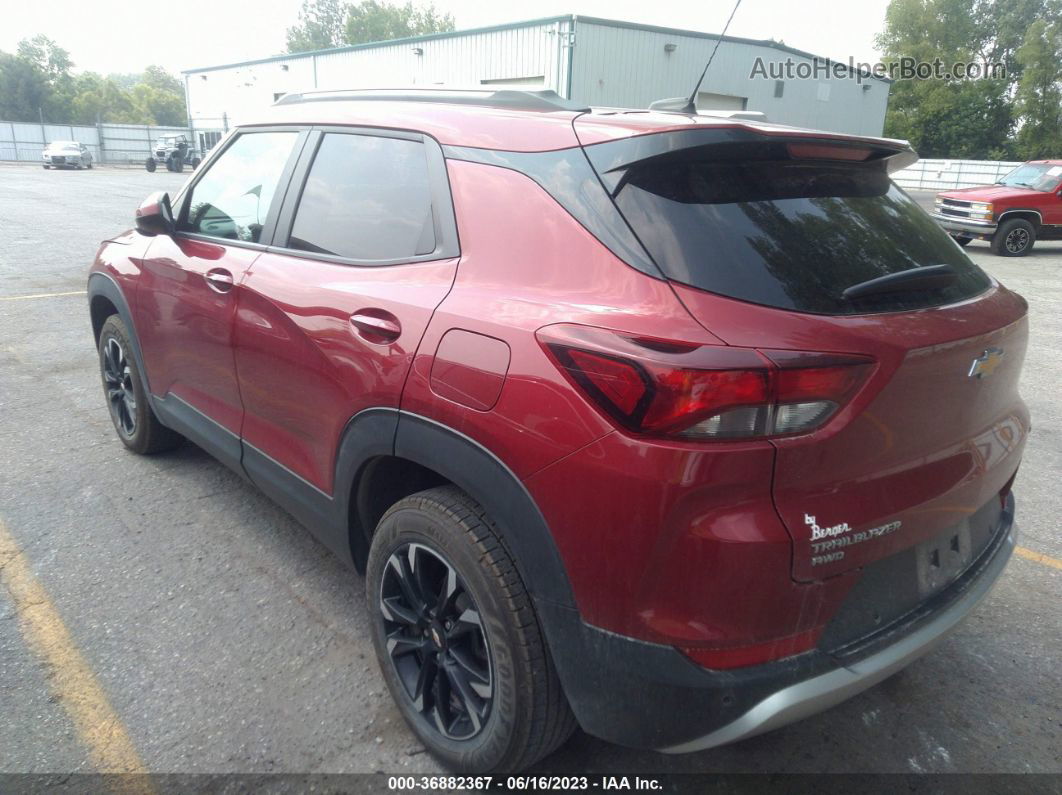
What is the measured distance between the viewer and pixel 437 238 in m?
2.32

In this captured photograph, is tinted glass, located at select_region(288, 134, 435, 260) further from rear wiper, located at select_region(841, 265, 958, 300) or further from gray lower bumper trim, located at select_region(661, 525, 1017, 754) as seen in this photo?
gray lower bumper trim, located at select_region(661, 525, 1017, 754)

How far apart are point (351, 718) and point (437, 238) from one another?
151cm

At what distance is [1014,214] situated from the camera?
1480cm

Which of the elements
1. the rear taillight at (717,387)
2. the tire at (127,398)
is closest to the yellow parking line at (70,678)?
the tire at (127,398)

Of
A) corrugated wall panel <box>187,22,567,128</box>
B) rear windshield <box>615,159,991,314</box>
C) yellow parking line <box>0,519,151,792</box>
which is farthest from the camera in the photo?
corrugated wall panel <box>187,22,567,128</box>

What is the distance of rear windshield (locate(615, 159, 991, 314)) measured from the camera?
1806 millimetres

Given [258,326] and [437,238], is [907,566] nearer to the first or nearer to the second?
[437,238]

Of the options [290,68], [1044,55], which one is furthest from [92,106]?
[1044,55]

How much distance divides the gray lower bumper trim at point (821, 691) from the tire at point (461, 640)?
0.37 meters

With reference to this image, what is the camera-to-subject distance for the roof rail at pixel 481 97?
244 cm

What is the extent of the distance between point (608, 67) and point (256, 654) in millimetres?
24677

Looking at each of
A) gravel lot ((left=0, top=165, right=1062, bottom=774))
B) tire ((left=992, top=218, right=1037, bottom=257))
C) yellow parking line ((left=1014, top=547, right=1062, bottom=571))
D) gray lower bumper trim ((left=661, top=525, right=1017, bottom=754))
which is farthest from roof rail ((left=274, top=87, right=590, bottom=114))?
tire ((left=992, top=218, right=1037, bottom=257))

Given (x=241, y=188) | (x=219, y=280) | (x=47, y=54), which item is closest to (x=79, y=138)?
(x=47, y=54)

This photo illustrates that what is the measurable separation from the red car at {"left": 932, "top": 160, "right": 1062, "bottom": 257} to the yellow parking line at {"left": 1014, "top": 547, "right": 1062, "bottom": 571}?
13.0m
